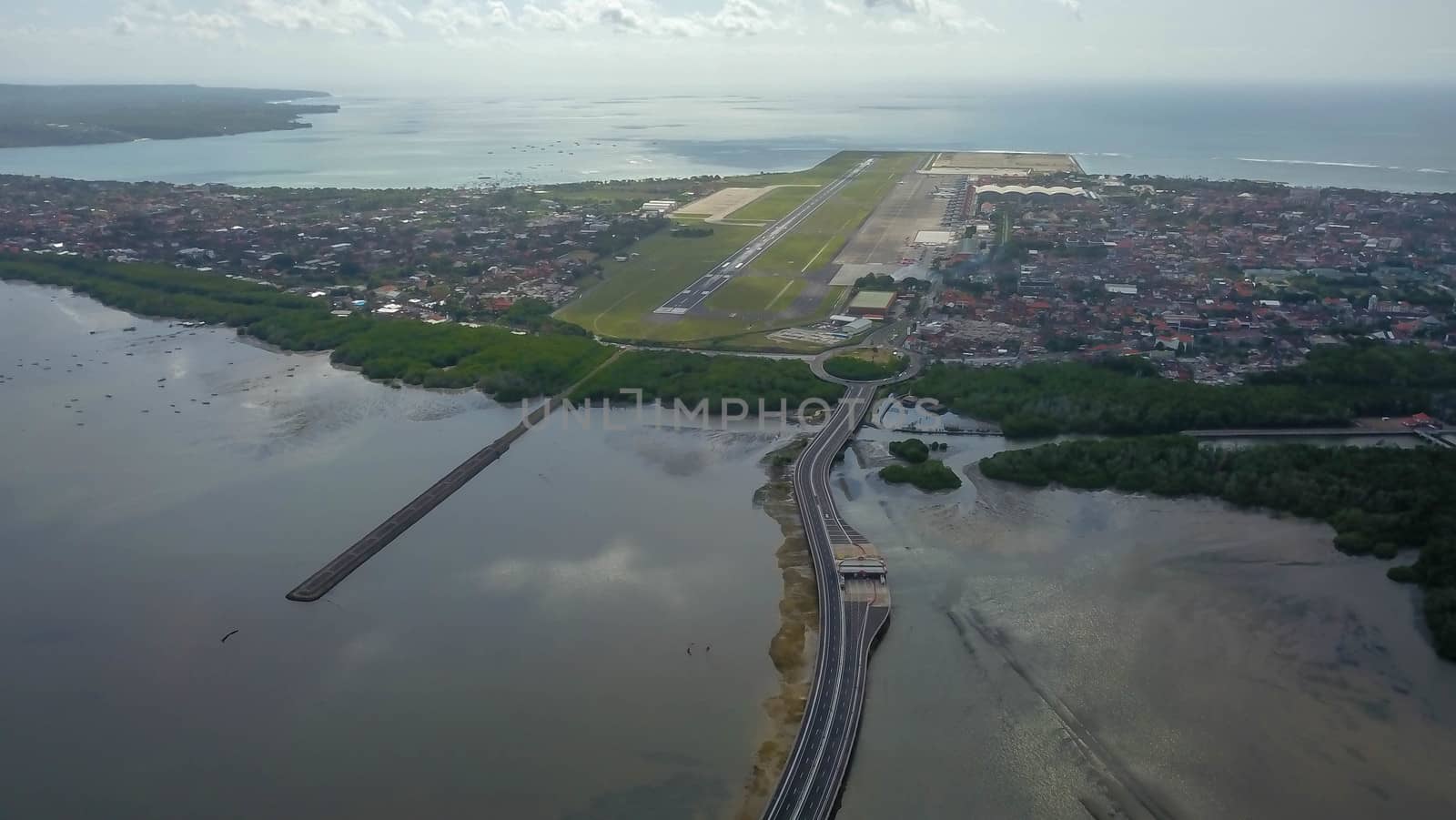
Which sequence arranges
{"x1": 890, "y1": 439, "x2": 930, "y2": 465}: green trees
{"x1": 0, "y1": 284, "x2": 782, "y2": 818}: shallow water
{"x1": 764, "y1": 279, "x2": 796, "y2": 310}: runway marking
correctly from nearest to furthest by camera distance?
{"x1": 0, "y1": 284, "x2": 782, "y2": 818}: shallow water < {"x1": 890, "y1": 439, "x2": 930, "y2": 465}: green trees < {"x1": 764, "y1": 279, "x2": 796, "y2": 310}: runway marking

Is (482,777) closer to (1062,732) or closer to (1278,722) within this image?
(1062,732)

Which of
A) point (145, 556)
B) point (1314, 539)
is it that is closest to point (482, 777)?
point (145, 556)

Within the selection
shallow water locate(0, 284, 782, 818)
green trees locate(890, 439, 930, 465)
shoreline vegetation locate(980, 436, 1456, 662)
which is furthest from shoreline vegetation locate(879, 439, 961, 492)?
shallow water locate(0, 284, 782, 818)

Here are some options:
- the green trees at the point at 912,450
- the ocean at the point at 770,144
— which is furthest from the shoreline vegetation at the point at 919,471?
the ocean at the point at 770,144

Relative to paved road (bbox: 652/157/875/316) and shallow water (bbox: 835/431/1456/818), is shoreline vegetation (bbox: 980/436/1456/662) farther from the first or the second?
paved road (bbox: 652/157/875/316)

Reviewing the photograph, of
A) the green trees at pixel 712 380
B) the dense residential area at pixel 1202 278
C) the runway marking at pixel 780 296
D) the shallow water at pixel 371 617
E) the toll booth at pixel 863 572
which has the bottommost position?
the shallow water at pixel 371 617

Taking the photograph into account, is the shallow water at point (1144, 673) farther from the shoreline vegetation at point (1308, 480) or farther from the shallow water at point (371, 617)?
the shallow water at point (371, 617)
